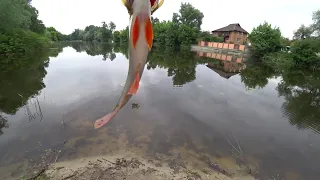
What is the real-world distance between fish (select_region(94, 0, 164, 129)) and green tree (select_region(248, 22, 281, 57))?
38166 millimetres

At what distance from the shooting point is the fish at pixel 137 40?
81 cm

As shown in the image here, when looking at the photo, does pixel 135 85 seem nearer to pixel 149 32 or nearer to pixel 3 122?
pixel 149 32

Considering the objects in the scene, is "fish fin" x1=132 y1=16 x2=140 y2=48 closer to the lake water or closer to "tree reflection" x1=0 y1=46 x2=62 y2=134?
the lake water

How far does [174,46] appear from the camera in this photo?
5772 centimetres

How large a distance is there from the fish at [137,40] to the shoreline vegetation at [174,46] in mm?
56

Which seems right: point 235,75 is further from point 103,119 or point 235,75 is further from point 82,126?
point 103,119

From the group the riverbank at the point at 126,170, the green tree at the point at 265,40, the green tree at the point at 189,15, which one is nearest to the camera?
the riverbank at the point at 126,170

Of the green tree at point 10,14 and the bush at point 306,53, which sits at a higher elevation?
the green tree at point 10,14

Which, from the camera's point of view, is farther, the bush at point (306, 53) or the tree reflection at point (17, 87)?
the bush at point (306, 53)

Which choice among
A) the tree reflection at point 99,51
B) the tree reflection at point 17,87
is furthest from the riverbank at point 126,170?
the tree reflection at point 99,51

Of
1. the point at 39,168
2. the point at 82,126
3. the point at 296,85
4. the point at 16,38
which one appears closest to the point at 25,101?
the point at 82,126

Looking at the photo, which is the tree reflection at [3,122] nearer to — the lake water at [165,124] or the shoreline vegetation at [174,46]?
the lake water at [165,124]

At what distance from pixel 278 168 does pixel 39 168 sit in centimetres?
717

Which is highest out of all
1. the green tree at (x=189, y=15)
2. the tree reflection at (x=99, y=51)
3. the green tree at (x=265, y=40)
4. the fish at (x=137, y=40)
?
the green tree at (x=189, y=15)
